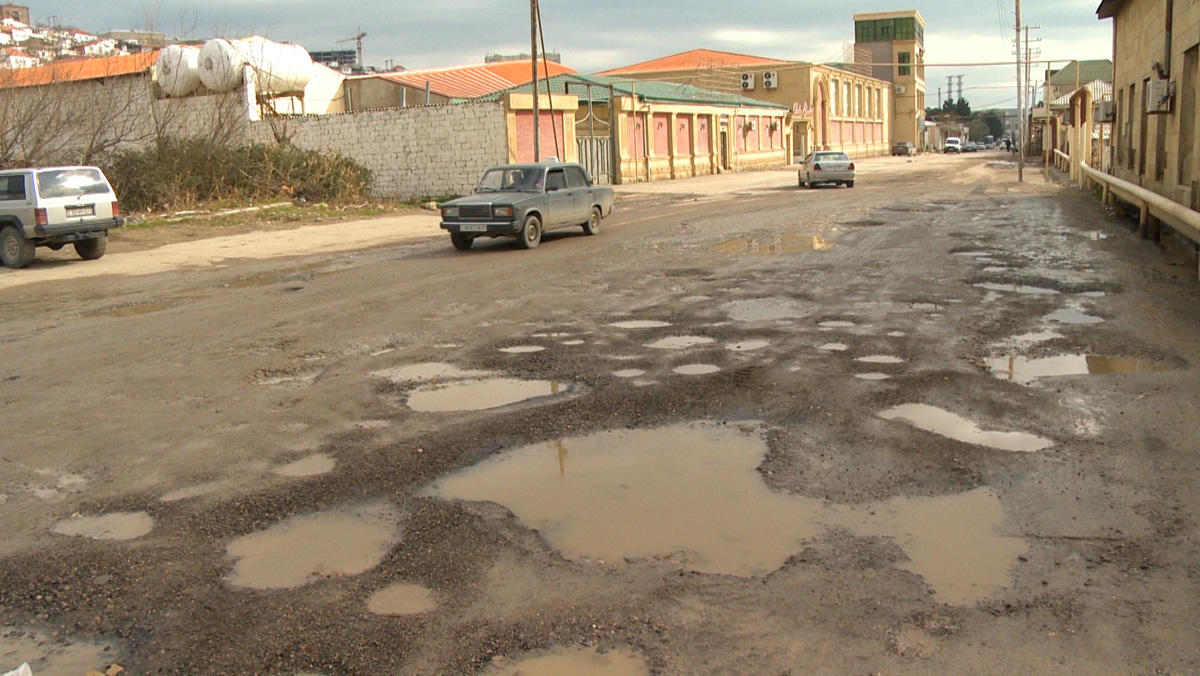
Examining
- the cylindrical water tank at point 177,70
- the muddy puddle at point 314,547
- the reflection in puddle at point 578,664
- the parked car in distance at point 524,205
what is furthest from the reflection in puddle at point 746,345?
the cylindrical water tank at point 177,70

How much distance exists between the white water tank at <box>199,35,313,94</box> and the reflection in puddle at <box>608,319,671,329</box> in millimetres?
28920

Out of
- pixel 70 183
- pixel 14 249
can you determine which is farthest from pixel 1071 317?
pixel 14 249

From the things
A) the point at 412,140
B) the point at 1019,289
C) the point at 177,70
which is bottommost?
the point at 1019,289

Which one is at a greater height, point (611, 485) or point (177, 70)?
point (177, 70)

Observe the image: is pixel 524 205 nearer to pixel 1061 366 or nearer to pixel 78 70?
pixel 1061 366

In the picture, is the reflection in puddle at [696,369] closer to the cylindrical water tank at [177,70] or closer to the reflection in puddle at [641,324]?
the reflection in puddle at [641,324]

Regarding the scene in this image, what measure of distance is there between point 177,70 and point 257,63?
274 centimetres

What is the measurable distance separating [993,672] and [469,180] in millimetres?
32061

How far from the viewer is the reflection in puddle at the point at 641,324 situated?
998cm

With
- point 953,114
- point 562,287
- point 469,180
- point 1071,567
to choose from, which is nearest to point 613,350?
point 562,287

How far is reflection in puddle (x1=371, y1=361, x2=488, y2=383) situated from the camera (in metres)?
8.08

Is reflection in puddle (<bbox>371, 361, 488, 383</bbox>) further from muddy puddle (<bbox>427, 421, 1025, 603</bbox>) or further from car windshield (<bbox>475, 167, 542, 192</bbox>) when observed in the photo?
car windshield (<bbox>475, 167, 542, 192</bbox>)

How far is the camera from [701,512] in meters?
5.07

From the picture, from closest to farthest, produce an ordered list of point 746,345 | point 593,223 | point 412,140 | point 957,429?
point 957,429 → point 746,345 → point 593,223 → point 412,140
